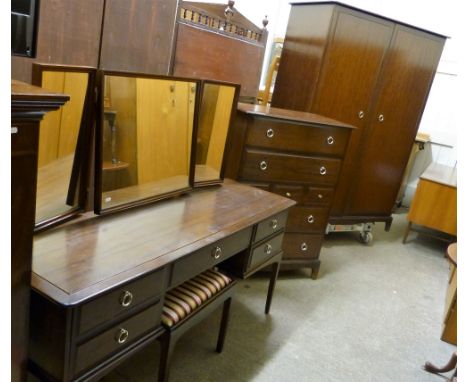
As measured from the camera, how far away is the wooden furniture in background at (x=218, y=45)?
196 centimetres

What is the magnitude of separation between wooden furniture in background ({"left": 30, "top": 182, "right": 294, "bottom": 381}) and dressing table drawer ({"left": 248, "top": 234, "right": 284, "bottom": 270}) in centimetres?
19

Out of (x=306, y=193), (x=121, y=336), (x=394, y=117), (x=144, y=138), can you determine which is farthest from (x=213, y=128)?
(x=394, y=117)

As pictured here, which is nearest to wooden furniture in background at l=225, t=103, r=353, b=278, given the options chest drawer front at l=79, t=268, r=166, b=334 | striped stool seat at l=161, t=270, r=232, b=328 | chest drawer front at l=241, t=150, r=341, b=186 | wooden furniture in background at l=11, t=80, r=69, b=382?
chest drawer front at l=241, t=150, r=341, b=186

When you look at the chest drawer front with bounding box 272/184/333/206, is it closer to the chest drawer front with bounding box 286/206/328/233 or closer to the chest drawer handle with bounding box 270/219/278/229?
the chest drawer front with bounding box 286/206/328/233

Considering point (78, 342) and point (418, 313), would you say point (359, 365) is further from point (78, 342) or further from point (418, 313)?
point (78, 342)

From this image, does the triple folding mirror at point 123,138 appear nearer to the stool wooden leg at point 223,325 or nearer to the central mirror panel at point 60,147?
the central mirror panel at point 60,147

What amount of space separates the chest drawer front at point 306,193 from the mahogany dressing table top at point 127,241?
0.52 metres

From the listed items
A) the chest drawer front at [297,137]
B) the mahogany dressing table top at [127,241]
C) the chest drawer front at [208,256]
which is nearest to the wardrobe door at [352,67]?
the chest drawer front at [297,137]

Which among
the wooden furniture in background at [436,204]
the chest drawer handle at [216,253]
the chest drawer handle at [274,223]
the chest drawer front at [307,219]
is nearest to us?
the chest drawer handle at [216,253]

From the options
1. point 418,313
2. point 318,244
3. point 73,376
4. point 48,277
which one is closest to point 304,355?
point 318,244

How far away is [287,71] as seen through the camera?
9.55 ft

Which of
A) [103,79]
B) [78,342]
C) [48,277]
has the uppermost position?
[103,79]

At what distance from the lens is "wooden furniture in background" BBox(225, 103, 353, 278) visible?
7.02ft

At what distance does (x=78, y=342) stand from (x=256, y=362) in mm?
1049
